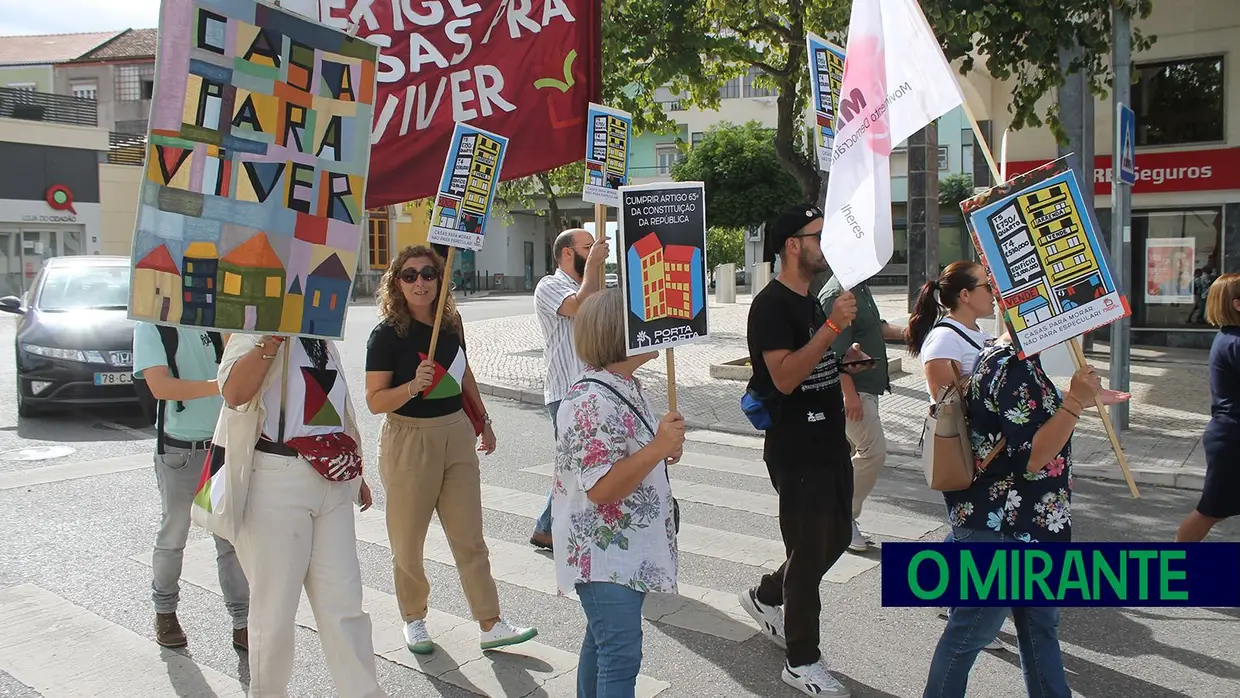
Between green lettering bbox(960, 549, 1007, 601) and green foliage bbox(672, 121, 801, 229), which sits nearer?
green lettering bbox(960, 549, 1007, 601)

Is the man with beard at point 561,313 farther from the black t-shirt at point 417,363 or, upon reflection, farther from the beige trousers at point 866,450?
the beige trousers at point 866,450

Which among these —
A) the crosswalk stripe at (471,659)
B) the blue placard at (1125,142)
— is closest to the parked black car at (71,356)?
the crosswalk stripe at (471,659)

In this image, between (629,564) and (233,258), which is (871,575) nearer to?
(629,564)

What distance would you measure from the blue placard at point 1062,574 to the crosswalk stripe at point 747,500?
3.62 meters

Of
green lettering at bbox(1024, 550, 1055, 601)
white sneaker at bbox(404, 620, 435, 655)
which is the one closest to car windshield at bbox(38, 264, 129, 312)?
white sneaker at bbox(404, 620, 435, 655)

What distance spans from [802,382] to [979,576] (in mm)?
1537

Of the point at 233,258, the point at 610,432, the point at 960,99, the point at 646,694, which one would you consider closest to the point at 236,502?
the point at 233,258

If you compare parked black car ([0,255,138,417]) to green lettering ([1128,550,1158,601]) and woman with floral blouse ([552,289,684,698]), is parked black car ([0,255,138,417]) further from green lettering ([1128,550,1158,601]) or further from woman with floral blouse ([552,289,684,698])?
green lettering ([1128,550,1158,601])

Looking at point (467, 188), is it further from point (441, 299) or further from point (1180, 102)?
point (1180, 102)

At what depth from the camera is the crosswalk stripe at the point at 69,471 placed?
759cm

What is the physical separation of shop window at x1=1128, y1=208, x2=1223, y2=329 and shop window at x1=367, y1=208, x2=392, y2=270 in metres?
33.8

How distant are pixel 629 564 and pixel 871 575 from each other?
2.88 meters

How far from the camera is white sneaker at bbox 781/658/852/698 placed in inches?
155

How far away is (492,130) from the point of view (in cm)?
515
